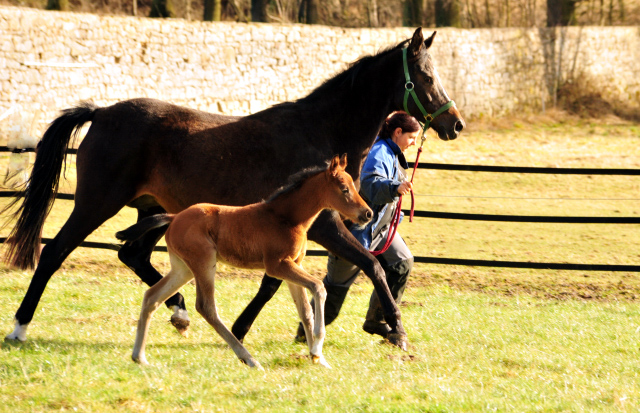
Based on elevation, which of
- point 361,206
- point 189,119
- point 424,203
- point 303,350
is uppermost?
point 189,119

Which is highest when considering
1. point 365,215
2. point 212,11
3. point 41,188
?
point 212,11

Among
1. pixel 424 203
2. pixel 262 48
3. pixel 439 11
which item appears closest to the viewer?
pixel 424 203

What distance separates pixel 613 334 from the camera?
6691 millimetres

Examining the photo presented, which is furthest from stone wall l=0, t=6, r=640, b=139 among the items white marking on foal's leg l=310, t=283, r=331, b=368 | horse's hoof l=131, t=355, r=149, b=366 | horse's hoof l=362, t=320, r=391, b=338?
white marking on foal's leg l=310, t=283, r=331, b=368

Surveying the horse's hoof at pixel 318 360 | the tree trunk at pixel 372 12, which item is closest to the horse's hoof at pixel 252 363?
the horse's hoof at pixel 318 360

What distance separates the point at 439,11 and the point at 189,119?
61.4 feet

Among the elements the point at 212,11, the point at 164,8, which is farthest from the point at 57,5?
the point at 212,11

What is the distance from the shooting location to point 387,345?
5.78 metres

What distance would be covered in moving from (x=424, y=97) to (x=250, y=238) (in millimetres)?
1783

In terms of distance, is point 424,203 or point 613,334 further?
point 424,203

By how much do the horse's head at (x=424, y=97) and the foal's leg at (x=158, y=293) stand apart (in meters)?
2.04

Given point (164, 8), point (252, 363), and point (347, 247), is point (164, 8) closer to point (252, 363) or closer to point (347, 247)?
point (347, 247)

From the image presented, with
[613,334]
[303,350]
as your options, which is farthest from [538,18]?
[303,350]

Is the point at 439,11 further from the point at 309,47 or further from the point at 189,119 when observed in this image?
the point at 189,119
